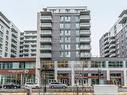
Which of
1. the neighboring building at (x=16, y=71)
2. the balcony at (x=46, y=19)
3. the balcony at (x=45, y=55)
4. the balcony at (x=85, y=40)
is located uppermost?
the balcony at (x=46, y=19)

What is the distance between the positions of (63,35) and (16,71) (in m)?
17.8

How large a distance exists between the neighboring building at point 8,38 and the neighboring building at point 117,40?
4231 cm

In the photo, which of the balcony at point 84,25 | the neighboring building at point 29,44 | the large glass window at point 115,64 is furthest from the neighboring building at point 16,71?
the neighboring building at point 29,44

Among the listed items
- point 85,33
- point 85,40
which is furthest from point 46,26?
point 85,40

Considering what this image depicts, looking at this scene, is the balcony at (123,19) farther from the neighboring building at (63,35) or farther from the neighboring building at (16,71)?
the neighboring building at (16,71)

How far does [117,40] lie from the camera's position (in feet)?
434

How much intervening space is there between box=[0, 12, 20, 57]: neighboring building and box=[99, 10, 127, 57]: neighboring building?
42310 millimetres

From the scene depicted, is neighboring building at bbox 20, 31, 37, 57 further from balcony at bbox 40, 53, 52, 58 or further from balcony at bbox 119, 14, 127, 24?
balcony at bbox 40, 53, 52, 58

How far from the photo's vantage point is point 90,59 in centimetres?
8612

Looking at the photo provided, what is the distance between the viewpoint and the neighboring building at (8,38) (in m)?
118

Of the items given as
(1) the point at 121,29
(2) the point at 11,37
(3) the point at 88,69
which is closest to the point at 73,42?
(3) the point at 88,69

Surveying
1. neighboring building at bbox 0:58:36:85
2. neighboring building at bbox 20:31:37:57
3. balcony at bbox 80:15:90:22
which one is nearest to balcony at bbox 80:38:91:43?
balcony at bbox 80:15:90:22

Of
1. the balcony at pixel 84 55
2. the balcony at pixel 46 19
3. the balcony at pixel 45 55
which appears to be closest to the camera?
the balcony at pixel 84 55

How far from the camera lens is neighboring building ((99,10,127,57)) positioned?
118 metres
